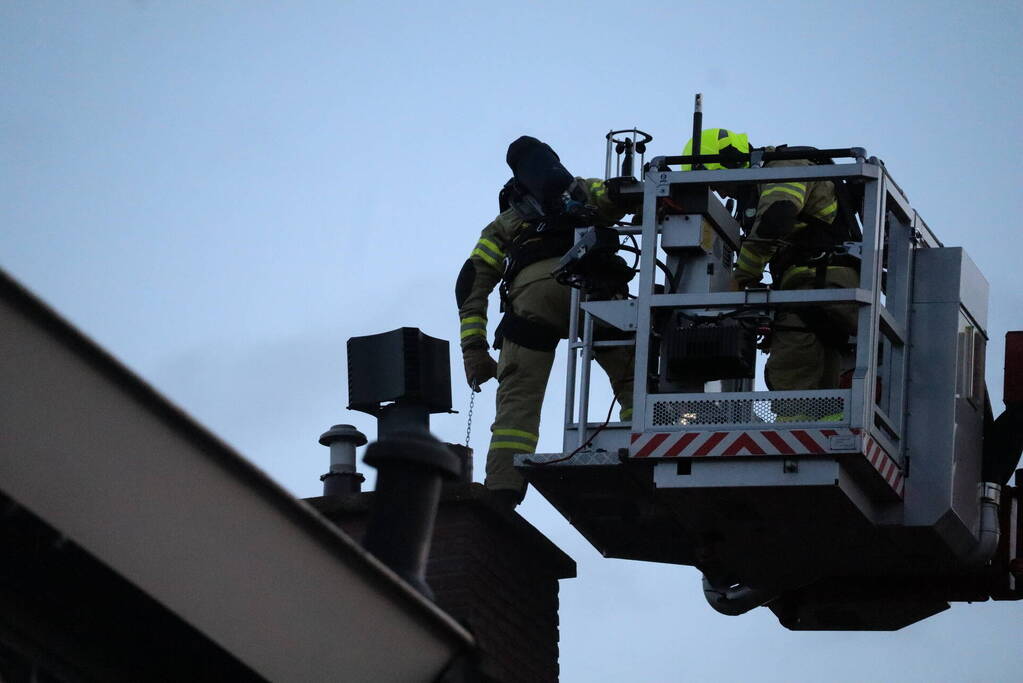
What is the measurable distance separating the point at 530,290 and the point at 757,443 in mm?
1946

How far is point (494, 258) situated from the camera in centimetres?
1062

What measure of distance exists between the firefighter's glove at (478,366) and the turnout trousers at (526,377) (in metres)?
0.38

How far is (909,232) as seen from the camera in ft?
32.2

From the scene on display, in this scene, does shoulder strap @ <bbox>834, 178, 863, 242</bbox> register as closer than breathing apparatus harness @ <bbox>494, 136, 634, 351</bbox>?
Yes

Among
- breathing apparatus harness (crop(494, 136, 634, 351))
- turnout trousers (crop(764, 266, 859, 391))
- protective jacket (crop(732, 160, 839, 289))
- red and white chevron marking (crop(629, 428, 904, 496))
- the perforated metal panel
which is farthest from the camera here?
breathing apparatus harness (crop(494, 136, 634, 351))

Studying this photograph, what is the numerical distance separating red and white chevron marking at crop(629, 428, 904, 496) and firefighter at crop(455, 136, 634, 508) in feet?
2.92

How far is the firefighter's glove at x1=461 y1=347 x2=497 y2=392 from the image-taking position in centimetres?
1073

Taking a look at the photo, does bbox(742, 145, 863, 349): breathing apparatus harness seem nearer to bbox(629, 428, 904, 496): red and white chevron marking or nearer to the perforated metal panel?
the perforated metal panel

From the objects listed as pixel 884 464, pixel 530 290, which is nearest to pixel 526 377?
pixel 530 290

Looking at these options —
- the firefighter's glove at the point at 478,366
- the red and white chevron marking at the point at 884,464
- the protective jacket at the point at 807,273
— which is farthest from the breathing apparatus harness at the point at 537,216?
the red and white chevron marking at the point at 884,464

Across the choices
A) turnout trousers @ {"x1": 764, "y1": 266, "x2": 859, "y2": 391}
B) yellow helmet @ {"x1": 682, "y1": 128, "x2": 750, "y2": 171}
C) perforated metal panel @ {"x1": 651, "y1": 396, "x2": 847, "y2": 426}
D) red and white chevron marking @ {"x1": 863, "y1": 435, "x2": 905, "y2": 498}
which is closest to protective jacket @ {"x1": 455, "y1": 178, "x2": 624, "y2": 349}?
yellow helmet @ {"x1": 682, "y1": 128, "x2": 750, "y2": 171}

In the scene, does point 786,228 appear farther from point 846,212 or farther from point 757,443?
point 757,443

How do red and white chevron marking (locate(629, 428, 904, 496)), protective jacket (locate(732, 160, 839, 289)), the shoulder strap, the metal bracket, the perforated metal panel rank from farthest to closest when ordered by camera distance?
the shoulder strap
protective jacket (locate(732, 160, 839, 289))
the metal bracket
the perforated metal panel
red and white chevron marking (locate(629, 428, 904, 496))

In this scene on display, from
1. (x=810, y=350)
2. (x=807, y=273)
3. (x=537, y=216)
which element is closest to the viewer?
(x=810, y=350)
